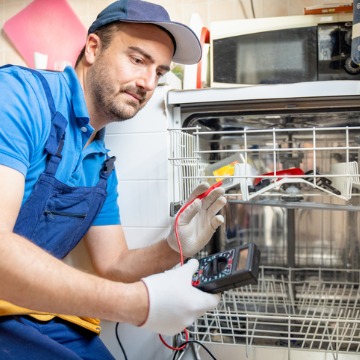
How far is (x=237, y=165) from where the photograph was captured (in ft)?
2.83

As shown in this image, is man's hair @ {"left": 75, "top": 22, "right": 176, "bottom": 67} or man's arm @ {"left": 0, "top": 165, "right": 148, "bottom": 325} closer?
man's arm @ {"left": 0, "top": 165, "right": 148, "bottom": 325}

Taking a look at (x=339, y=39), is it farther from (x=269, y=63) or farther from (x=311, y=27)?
(x=269, y=63)

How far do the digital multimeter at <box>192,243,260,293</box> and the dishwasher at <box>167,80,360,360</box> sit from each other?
0.12m

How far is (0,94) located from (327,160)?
4.04ft

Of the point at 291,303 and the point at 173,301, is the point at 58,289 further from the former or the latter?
the point at 291,303

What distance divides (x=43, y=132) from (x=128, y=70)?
0.28m

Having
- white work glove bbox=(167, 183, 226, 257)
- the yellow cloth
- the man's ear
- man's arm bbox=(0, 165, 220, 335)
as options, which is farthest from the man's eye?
the yellow cloth

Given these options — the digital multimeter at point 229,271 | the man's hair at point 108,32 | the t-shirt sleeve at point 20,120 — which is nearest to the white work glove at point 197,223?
the digital multimeter at point 229,271

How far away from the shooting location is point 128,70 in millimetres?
976

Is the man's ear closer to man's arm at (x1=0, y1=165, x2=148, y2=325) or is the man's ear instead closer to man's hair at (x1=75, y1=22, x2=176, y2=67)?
man's hair at (x1=75, y1=22, x2=176, y2=67)

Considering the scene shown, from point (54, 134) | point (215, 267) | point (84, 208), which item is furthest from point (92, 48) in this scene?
point (215, 267)

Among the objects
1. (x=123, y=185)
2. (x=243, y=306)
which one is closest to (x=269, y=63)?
(x=123, y=185)

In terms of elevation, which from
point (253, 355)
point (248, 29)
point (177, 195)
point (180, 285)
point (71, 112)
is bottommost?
point (253, 355)

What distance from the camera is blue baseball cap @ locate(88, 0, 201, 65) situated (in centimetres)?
94
